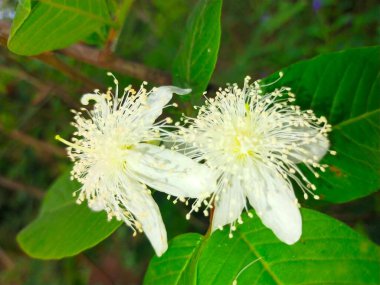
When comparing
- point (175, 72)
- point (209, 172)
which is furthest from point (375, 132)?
point (175, 72)

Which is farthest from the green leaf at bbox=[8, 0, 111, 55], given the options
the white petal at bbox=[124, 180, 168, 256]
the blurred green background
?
the blurred green background

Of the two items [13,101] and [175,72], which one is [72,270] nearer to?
[13,101]

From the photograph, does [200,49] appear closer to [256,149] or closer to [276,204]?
[256,149]

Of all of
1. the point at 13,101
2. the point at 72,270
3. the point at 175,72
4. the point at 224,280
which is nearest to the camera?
the point at 224,280

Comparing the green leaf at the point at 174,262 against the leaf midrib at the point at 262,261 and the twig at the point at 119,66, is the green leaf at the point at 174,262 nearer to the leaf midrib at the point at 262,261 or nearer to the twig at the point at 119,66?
the leaf midrib at the point at 262,261

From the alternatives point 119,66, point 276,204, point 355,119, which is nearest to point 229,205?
point 276,204

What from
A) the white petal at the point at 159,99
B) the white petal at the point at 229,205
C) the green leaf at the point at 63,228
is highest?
the white petal at the point at 159,99

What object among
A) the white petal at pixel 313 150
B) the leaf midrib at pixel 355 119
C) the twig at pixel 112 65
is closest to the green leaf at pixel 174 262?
the white petal at pixel 313 150
